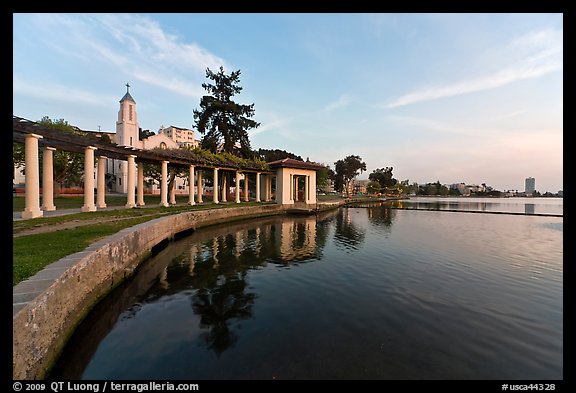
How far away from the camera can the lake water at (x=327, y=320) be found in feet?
16.9

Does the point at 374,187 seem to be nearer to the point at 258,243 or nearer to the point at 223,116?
the point at 223,116

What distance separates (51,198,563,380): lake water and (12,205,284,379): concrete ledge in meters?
0.47

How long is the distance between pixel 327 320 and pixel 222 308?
3.41 m

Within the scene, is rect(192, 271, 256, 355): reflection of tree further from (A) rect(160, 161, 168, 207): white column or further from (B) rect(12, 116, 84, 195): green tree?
(B) rect(12, 116, 84, 195): green tree

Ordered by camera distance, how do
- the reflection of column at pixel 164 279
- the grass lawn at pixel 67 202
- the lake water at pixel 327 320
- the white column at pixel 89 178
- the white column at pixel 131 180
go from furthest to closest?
the white column at pixel 131 180 < the grass lawn at pixel 67 202 < the white column at pixel 89 178 < the reflection of column at pixel 164 279 < the lake water at pixel 327 320

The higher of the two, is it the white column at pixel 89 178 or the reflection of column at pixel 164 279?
the white column at pixel 89 178

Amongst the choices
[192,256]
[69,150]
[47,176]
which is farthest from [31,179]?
[192,256]

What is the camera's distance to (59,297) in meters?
5.16

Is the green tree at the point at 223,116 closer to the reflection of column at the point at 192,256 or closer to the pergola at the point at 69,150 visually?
the pergola at the point at 69,150

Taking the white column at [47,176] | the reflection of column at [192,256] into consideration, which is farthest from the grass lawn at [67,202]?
the reflection of column at [192,256]

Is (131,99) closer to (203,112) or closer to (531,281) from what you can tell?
(203,112)

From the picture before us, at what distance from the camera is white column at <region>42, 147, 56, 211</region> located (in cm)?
1841

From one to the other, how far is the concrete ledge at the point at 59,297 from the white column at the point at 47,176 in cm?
1385
